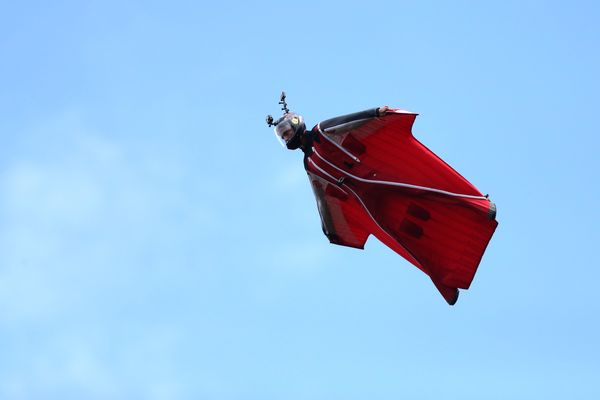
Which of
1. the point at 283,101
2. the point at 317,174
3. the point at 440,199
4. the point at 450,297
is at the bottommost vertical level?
the point at 450,297

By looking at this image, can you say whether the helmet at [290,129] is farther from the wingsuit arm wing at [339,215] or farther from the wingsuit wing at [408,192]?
the wingsuit arm wing at [339,215]

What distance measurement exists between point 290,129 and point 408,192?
5.55 meters

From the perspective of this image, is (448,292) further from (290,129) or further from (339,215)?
(290,129)

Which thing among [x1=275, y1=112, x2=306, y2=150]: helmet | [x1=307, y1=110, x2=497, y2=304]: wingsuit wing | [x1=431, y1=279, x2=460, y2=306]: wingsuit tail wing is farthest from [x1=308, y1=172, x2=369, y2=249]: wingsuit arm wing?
[x1=431, y1=279, x2=460, y2=306]: wingsuit tail wing

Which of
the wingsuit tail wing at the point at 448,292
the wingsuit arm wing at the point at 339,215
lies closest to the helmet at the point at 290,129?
the wingsuit arm wing at the point at 339,215

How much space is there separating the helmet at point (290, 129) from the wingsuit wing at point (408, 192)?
93 cm

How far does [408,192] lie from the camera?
43781 mm

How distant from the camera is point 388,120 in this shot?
42250 millimetres

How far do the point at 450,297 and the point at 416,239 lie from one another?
284cm

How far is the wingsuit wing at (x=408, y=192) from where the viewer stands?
4297 cm

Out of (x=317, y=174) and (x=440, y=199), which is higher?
(x=317, y=174)

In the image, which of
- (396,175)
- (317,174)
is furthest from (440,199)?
(317,174)

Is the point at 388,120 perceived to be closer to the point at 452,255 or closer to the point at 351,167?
the point at 351,167

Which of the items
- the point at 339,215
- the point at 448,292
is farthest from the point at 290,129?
the point at 448,292
